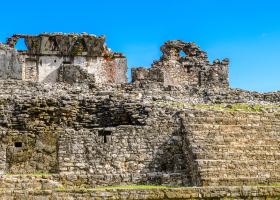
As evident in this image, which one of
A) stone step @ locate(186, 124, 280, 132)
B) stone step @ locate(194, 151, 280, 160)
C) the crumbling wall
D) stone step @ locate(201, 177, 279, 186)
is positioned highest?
the crumbling wall

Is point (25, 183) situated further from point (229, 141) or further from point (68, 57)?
point (68, 57)

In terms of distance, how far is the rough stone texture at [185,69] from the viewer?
31656mm

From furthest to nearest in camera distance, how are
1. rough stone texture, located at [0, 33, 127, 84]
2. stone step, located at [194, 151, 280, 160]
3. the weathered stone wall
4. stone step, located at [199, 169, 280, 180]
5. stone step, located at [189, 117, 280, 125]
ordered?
rough stone texture, located at [0, 33, 127, 84], stone step, located at [189, 117, 280, 125], the weathered stone wall, stone step, located at [194, 151, 280, 160], stone step, located at [199, 169, 280, 180]

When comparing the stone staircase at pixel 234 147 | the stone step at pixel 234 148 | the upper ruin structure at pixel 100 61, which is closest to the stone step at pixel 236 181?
the stone staircase at pixel 234 147

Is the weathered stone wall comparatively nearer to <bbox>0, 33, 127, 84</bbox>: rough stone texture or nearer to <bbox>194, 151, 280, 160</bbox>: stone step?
<bbox>194, 151, 280, 160</bbox>: stone step

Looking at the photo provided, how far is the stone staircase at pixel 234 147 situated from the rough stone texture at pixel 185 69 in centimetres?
1322

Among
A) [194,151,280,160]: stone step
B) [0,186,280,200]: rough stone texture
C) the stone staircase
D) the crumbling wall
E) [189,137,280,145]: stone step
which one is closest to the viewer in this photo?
[0,186,280,200]: rough stone texture

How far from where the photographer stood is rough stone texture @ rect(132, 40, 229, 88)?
3166 centimetres

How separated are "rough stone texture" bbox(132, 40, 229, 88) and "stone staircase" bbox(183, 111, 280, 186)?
13216 millimetres

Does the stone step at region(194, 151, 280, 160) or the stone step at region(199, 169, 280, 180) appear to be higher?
the stone step at region(194, 151, 280, 160)

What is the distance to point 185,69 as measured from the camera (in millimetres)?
33656

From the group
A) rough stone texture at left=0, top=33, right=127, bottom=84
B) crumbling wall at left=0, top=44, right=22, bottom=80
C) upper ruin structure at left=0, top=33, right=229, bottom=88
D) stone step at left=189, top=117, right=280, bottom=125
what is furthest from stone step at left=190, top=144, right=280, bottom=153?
rough stone texture at left=0, top=33, right=127, bottom=84

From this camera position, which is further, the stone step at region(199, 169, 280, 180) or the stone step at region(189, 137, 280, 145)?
the stone step at region(189, 137, 280, 145)

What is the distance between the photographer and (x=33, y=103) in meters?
18.8
